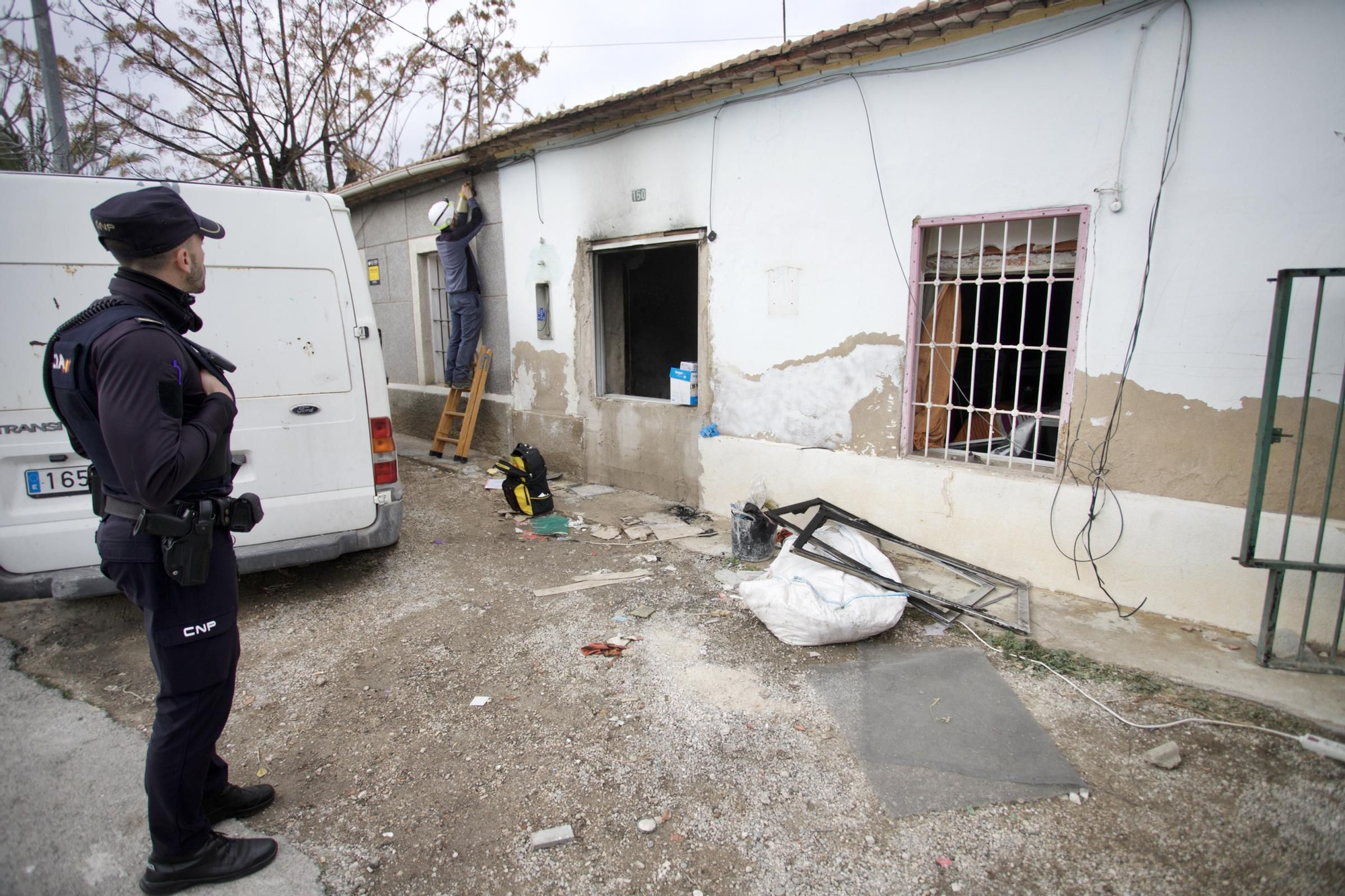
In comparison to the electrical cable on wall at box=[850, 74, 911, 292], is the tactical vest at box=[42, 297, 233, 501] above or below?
below

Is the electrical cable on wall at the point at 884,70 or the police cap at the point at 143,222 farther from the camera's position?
the electrical cable on wall at the point at 884,70

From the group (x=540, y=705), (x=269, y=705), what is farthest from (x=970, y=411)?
(x=269, y=705)

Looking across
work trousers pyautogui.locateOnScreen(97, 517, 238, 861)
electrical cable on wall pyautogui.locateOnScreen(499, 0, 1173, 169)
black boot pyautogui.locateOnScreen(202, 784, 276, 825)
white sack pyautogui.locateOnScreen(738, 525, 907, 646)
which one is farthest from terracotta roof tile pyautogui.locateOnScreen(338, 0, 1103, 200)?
black boot pyautogui.locateOnScreen(202, 784, 276, 825)

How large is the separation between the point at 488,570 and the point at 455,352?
402cm

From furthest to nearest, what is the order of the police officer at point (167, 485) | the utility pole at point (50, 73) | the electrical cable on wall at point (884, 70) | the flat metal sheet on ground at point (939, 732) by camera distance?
the utility pole at point (50, 73) → the electrical cable on wall at point (884, 70) → the flat metal sheet on ground at point (939, 732) → the police officer at point (167, 485)

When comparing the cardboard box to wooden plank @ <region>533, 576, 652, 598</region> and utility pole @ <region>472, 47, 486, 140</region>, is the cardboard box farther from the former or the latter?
utility pole @ <region>472, 47, 486, 140</region>

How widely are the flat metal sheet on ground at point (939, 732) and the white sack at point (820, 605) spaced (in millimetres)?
160

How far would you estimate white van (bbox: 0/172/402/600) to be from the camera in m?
3.28

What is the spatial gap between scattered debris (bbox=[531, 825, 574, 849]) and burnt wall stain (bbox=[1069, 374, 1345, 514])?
11.3 feet

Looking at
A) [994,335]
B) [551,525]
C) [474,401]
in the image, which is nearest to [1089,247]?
[994,335]

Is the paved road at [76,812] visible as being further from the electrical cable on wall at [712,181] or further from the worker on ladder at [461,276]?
the worker on ladder at [461,276]

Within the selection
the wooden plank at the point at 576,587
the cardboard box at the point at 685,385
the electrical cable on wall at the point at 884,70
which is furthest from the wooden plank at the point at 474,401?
the wooden plank at the point at 576,587

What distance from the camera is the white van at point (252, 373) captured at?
129 inches

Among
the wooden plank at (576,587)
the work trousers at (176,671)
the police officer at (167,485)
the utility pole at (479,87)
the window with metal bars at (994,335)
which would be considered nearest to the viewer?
the police officer at (167,485)
